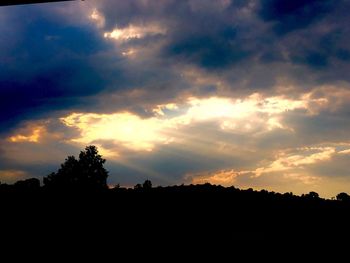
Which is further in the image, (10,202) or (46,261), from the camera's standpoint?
(10,202)

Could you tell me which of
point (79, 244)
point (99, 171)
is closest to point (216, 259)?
point (79, 244)

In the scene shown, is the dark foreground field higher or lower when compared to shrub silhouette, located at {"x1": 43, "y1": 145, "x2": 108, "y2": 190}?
lower

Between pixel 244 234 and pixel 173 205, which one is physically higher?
pixel 173 205

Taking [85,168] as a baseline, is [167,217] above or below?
below

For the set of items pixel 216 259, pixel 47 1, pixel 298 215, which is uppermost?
pixel 47 1

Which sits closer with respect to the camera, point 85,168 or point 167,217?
point 167,217

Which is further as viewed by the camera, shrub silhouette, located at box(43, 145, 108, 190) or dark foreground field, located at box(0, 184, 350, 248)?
shrub silhouette, located at box(43, 145, 108, 190)

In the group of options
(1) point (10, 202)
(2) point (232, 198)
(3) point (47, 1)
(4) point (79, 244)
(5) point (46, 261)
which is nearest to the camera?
(3) point (47, 1)

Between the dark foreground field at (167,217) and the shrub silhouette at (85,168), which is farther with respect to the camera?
the shrub silhouette at (85,168)

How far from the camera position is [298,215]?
11.5 metres

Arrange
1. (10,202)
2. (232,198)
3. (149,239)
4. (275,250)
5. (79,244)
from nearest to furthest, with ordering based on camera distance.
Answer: (79,244) < (149,239) < (275,250) < (10,202) < (232,198)

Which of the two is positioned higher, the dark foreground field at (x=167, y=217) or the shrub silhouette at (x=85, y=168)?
the shrub silhouette at (x=85, y=168)

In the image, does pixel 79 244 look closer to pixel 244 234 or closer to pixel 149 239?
pixel 149 239

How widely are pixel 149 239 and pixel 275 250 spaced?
10.5 ft
